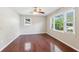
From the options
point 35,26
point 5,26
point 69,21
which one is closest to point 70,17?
point 69,21

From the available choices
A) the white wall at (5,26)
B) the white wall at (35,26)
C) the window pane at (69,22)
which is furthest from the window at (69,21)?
the white wall at (35,26)

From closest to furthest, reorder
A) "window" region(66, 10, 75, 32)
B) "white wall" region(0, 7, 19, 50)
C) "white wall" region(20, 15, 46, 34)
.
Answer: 1. "white wall" region(0, 7, 19, 50)
2. "window" region(66, 10, 75, 32)
3. "white wall" region(20, 15, 46, 34)

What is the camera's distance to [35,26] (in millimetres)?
10039

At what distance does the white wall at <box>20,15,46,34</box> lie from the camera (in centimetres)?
977

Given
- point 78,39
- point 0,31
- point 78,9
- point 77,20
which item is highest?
point 78,9

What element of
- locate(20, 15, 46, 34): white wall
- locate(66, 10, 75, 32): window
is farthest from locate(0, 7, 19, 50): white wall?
locate(20, 15, 46, 34): white wall

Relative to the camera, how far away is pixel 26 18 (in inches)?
384

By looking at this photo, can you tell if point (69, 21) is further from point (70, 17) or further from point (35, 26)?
point (35, 26)

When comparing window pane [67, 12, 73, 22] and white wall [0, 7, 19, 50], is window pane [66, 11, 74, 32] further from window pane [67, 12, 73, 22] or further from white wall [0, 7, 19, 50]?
white wall [0, 7, 19, 50]

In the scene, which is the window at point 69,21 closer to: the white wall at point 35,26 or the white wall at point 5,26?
the white wall at point 5,26
